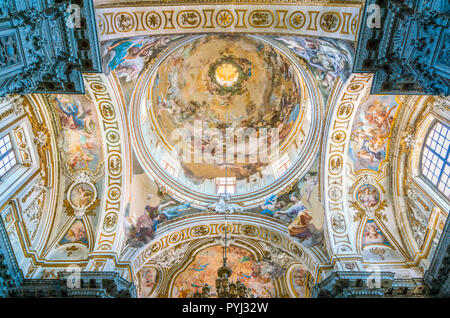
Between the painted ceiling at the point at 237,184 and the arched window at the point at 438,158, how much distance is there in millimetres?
377

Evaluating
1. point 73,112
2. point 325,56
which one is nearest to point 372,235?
point 325,56

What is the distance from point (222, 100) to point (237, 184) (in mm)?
5798

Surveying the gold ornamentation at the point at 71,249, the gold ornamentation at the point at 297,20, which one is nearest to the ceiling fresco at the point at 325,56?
the gold ornamentation at the point at 297,20

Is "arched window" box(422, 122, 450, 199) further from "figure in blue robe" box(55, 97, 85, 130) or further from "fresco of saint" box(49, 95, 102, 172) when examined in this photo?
"figure in blue robe" box(55, 97, 85, 130)

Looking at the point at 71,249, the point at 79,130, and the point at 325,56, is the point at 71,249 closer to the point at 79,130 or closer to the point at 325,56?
the point at 79,130

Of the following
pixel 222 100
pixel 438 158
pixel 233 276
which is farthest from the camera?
pixel 222 100

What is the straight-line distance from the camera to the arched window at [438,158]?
38.1 ft

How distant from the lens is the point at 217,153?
62.5ft

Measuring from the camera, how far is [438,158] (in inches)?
474

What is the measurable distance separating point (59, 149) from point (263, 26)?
1019 cm

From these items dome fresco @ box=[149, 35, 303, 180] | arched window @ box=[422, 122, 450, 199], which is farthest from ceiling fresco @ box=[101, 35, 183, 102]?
arched window @ box=[422, 122, 450, 199]

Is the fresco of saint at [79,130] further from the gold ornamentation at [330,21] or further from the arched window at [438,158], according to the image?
the arched window at [438,158]
